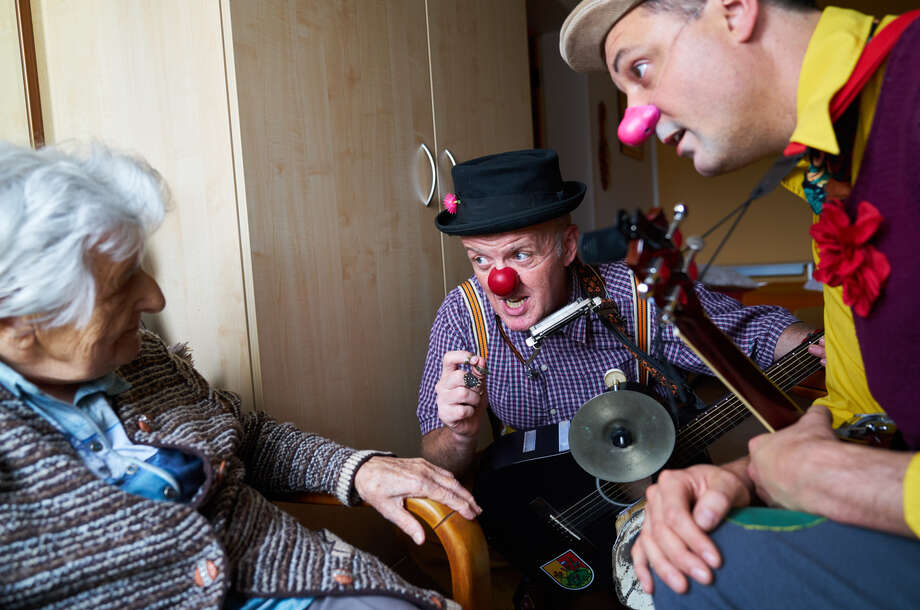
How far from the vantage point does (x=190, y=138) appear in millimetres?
1647

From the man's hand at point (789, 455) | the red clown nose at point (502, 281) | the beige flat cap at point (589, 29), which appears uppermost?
the beige flat cap at point (589, 29)

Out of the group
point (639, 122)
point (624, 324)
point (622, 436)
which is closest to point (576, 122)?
point (624, 324)

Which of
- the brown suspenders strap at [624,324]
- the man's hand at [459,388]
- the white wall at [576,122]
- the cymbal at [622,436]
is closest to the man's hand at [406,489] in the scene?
the man's hand at [459,388]

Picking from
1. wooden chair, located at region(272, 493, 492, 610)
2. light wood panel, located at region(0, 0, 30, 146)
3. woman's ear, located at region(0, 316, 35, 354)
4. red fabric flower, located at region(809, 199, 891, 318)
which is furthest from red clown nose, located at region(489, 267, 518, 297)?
light wood panel, located at region(0, 0, 30, 146)

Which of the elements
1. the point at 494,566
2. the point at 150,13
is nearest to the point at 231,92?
the point at 150,13

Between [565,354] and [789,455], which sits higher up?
[789,455]

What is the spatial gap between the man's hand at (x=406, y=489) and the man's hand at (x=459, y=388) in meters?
0.19

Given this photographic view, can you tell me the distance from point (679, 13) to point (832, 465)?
67 cm

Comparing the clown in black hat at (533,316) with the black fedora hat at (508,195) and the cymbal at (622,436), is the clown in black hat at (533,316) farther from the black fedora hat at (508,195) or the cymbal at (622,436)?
the cymbal at (622,436)

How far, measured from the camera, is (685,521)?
3.04ft

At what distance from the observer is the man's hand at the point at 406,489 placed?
1.27 meters

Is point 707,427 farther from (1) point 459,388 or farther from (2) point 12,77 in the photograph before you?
(2) point 12,77

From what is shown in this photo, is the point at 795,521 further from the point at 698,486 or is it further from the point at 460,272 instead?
the point at 460,272

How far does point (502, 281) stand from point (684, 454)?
573 millimetres
